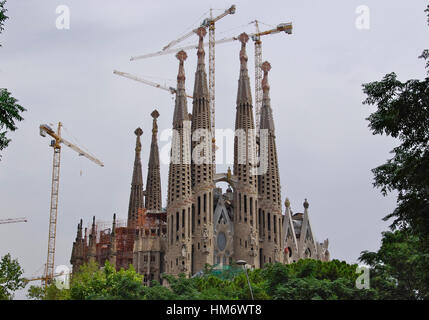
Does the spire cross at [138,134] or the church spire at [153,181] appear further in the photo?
the spire cross at [138,134]

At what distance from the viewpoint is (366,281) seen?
1683 inches

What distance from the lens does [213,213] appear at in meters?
83.5

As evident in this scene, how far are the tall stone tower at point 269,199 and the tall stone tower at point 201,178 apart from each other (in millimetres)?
7791

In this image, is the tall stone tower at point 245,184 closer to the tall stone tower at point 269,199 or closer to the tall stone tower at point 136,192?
the tall stone tower at point 269,199

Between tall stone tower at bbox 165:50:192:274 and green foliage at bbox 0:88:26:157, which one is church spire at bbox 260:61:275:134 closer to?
tall stone tower at bbox 165:50:192:274

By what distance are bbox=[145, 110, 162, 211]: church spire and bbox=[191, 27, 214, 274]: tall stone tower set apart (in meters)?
21.9

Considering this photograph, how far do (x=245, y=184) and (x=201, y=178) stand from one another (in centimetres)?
602

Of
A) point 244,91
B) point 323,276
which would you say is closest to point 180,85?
point 244,91

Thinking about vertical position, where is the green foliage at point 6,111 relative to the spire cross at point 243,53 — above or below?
below

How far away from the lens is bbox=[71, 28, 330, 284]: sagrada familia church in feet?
255

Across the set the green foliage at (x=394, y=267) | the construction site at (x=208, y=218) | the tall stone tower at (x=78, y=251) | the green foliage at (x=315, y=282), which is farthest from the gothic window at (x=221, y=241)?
the green foliage at (x=394, y=267)

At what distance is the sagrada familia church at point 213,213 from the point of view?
3066 inches

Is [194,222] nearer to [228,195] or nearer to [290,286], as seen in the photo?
[228,195]
